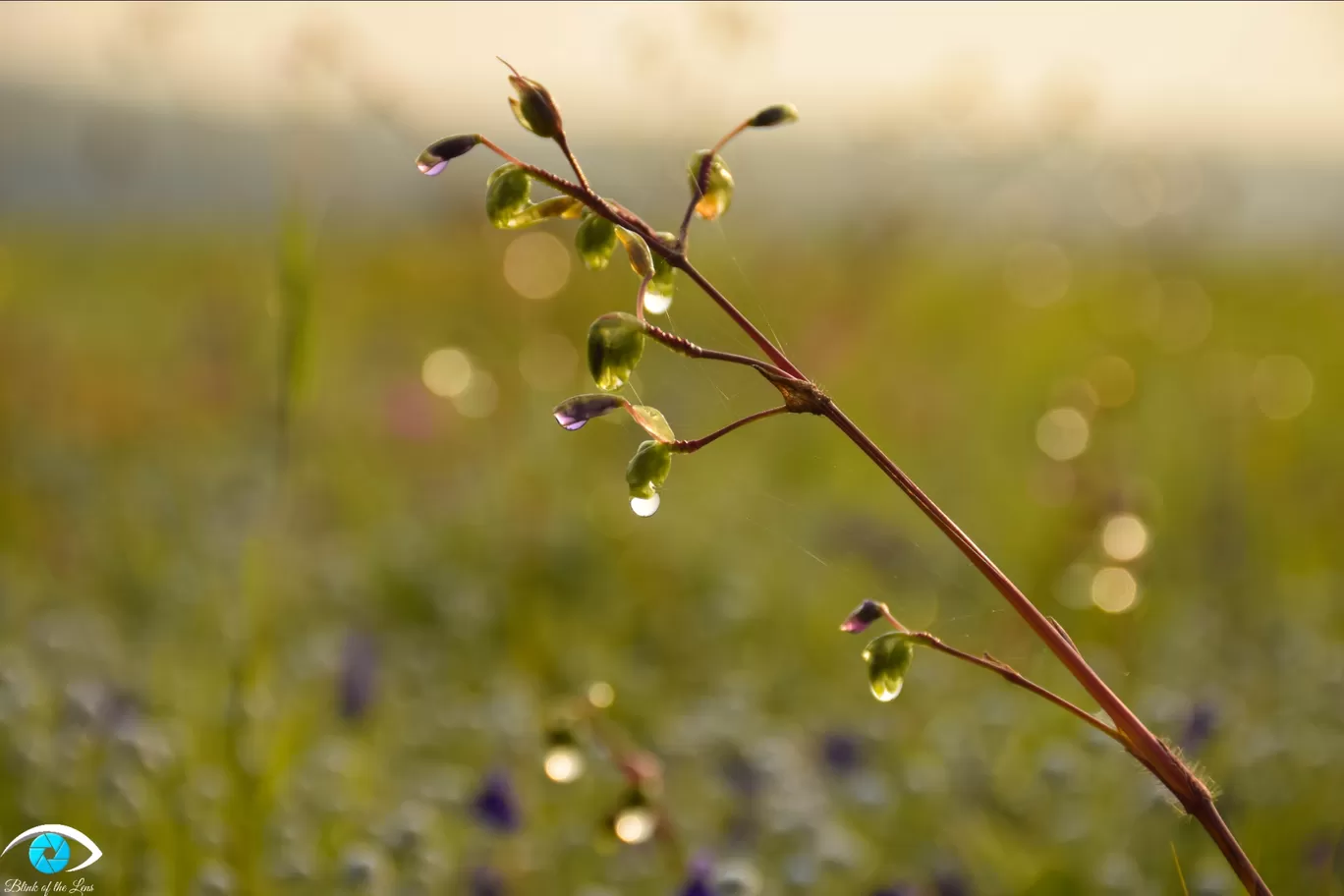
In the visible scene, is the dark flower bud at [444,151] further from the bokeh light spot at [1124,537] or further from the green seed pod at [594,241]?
the bokeh light spot at [1124,537]

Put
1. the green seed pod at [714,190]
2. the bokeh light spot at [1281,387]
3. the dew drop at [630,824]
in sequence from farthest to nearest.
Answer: the bokeh light spot at [1281,387] → the dew drop at [630,824] → the green seed pod at [714,190]

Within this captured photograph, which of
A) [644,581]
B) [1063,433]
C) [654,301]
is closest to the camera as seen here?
[654,301]

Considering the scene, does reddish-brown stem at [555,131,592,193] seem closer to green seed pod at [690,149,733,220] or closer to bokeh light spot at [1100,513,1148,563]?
green seed pod at [690,149,733,220]

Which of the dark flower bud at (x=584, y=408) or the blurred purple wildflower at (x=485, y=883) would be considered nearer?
the dark flower bud at (x=584, y=408)

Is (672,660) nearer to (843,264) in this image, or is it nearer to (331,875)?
(331,875)

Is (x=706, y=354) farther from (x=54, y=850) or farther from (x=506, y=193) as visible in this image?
(x=54, y=850)

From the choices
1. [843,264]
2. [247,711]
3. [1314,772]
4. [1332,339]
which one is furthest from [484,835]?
[1332,339]

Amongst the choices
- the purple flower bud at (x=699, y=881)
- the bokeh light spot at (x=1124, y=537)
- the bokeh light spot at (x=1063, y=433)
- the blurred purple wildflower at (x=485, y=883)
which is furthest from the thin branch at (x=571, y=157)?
the bokeh light spot at (x=1063, y=433)

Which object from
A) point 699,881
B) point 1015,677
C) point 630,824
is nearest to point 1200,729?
point 699,881
